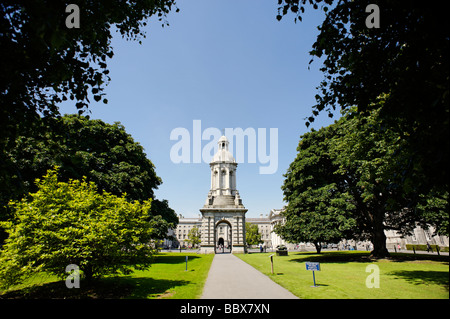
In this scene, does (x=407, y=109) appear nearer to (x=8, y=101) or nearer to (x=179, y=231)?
(x=8, y=101)

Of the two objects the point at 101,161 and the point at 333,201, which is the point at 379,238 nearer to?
the point at 333,201

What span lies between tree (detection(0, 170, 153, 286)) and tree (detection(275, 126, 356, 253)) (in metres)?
17.0

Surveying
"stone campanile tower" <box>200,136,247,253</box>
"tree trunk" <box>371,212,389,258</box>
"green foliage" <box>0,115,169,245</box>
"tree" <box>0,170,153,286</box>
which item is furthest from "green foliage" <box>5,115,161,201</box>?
"tree trunk" <box>371,212,389,258</box>

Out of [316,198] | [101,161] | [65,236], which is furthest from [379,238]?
[101,161]

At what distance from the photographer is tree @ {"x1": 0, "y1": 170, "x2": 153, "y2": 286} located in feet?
29.7

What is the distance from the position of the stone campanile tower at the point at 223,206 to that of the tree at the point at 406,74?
36984 millimetres

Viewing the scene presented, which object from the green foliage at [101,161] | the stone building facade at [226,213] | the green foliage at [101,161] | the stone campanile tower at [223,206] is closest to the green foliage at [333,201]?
the stone building facade at [226,213]

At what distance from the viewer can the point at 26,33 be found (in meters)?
5.00

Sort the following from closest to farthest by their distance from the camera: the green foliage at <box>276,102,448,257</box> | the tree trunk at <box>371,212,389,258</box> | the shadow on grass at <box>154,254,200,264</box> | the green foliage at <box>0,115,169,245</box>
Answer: the green foliage at <box>0,115,169,245</box>, the green foliage at <box>276,102,448,257</box>, the tree trunk at <box>371,212,389,258</box>, the shadow on grass at <box>154,254,200,264</box>

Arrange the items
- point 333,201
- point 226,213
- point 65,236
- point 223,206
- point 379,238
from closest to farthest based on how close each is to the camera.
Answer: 1. point 65,236
2. point 333,201
3. point 379,238
4. point 226,213
5. point 223,206

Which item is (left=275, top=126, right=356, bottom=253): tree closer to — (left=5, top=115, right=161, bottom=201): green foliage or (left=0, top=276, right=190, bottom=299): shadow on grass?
(left=0, top=276, right=190, bottom=299): shadow on grass

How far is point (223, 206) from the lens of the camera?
1700 inches

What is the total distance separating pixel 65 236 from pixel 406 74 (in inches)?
481
